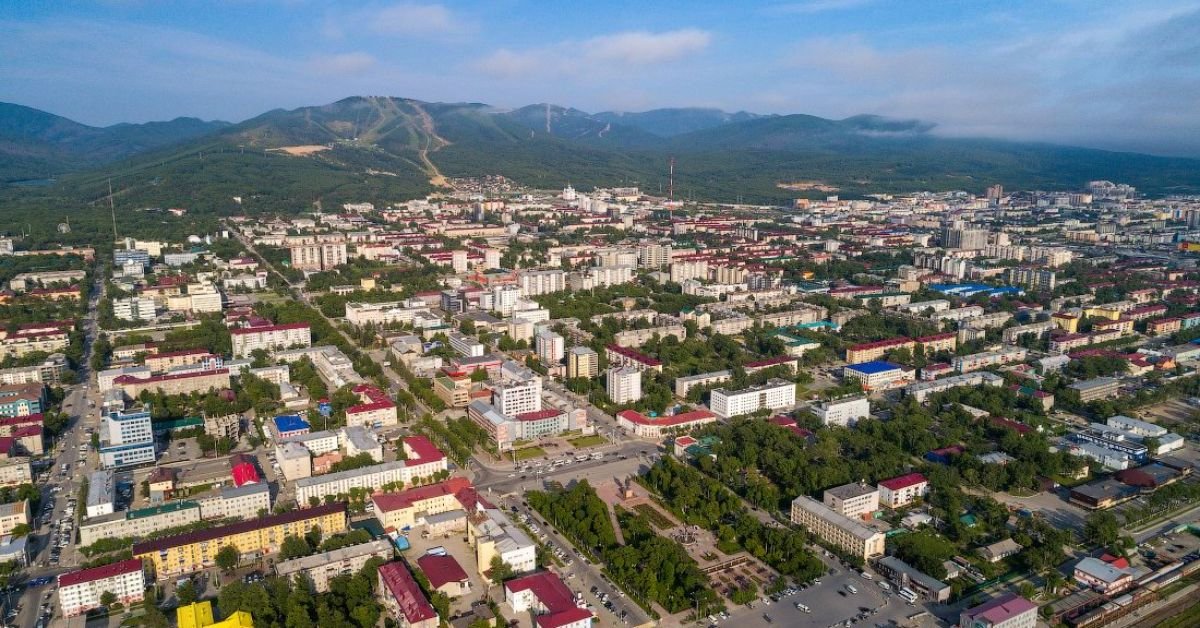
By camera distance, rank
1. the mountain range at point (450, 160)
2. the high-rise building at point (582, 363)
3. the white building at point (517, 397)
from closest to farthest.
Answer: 1. the white building at point (517, 397)
2. the high-rise building at point (582, 363)
3. the mountain range at point (450, 160)

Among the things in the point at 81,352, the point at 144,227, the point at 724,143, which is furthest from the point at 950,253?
the point at 724,143

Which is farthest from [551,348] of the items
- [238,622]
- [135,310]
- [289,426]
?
[135,310]

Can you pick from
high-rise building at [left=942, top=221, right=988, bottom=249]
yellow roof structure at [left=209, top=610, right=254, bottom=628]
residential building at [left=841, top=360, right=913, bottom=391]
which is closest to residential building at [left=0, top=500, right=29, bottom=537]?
yellow roof structure at [left=209, top=610, right=254, bottom=628]

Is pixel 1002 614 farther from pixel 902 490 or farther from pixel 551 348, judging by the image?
pixel 551 348

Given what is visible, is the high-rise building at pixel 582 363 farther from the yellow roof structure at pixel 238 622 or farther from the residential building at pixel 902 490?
the yellow roof structure at pixel 238 622

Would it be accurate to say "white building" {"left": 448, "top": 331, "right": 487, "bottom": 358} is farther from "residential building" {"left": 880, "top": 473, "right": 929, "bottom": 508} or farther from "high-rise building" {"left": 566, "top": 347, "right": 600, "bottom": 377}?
"residential building" {"left": 880, "top": 473, "right": 929, "bottom": 508}

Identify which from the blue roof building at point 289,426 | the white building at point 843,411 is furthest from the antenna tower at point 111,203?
the white building at point 843,411
